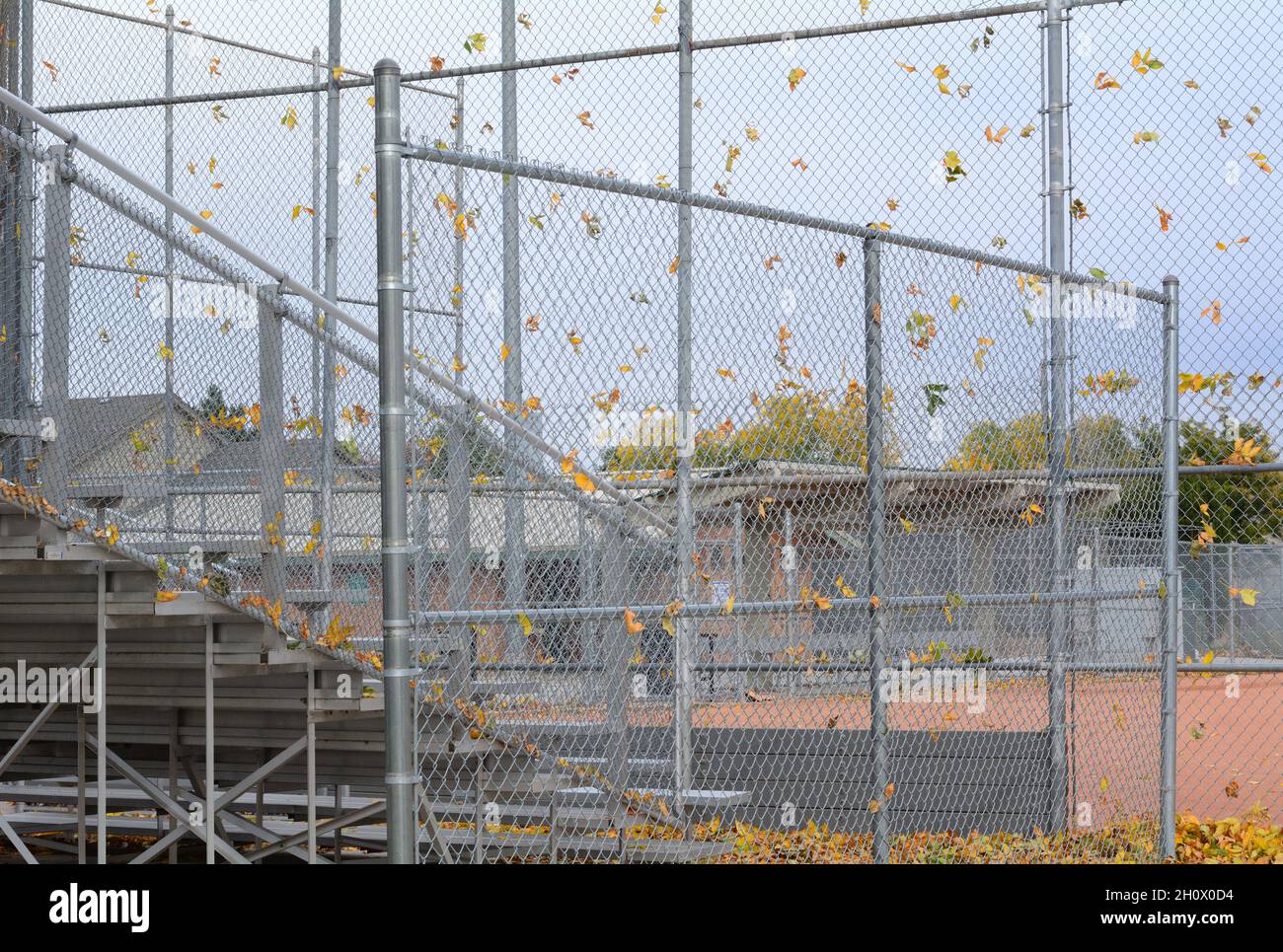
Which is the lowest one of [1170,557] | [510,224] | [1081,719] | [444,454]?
[1081,719]

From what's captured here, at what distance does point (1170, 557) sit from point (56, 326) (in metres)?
5.58

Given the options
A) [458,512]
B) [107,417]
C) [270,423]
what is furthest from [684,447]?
[107,417]

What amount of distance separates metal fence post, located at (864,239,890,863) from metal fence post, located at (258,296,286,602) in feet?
7.96

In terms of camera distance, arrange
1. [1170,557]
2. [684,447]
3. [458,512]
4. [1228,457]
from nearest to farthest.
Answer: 1. [458,512]
2. [684,447]
3. [1170,557]
4. [1228,457]

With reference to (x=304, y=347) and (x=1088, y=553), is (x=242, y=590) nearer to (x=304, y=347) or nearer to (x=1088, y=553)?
(x=304, y=347)

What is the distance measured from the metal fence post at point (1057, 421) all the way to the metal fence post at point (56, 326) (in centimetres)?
463

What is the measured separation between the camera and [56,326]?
21.5ft

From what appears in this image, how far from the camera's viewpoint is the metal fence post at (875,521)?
6.14 m

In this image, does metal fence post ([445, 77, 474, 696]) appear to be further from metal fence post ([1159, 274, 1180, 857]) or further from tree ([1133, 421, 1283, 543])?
tree ([1133, 421, 1283, 543])

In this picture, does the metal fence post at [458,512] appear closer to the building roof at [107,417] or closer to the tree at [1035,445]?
the building roof at [107,417]

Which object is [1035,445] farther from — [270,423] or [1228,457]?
[1228,457]

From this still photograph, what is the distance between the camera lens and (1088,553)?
8.60 m

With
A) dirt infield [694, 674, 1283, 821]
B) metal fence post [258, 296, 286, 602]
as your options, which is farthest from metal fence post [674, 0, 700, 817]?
metal fence post [258, 296, 286, 602]
